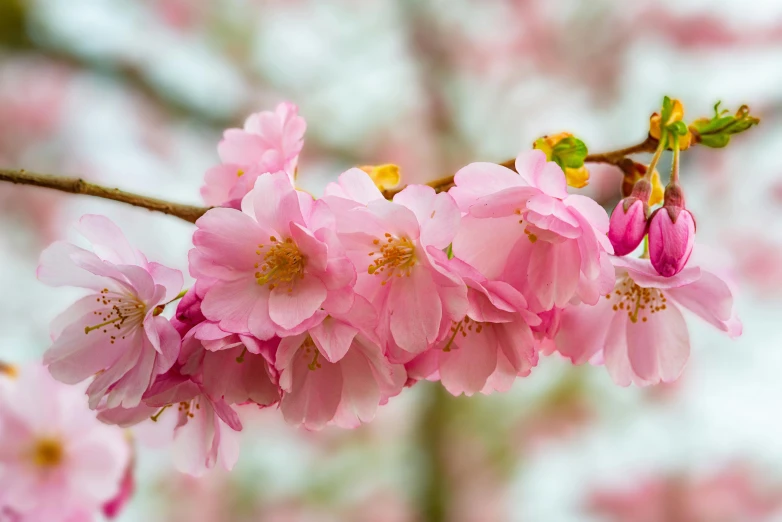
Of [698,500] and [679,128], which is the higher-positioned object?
[679,128]

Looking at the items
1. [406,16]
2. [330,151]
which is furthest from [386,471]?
[406,16]

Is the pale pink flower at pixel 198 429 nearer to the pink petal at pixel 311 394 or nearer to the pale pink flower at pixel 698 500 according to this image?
the pink petal at pixel 311 394

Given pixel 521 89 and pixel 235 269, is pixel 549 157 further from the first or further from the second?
pixel 521 89

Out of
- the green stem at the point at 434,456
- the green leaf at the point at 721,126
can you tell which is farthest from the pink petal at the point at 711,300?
the green stem at the point at 434,456

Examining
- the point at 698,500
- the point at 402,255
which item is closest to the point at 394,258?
the point at 402,255

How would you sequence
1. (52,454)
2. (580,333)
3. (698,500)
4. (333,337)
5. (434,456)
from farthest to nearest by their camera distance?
1. (698,500)
2. (434,456)
3. (52,454)
4. (580,333)
5. (333,337)

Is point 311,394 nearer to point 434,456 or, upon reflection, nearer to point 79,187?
point 79,187

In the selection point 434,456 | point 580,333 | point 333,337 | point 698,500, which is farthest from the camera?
point 698,500
